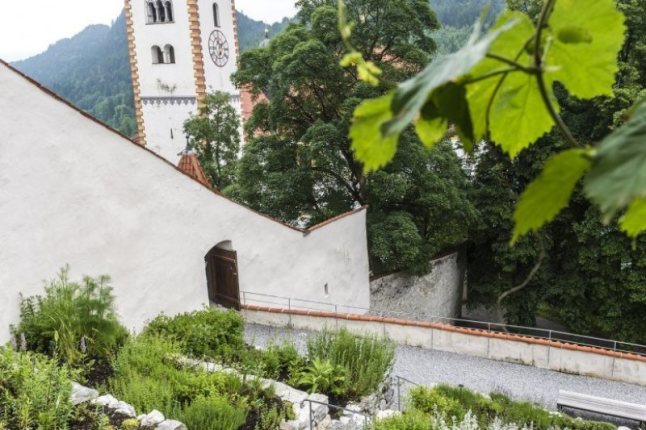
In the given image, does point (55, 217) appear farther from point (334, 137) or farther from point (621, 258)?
point (621, 258)

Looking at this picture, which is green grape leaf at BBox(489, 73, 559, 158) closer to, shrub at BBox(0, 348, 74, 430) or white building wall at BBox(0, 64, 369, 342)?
shrub at BBox(0, 348, 74, 430)

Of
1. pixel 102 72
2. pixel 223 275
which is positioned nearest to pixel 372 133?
pixel 223 275

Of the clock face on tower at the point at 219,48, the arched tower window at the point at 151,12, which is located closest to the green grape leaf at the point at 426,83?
the clock face on tower at the point at 219,48

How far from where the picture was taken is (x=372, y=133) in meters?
0.56

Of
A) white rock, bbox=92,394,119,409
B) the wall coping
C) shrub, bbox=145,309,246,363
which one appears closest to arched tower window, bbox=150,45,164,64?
the wall coping

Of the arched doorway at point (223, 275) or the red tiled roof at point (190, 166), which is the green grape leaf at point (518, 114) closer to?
the arched doorway at point (223, 275)

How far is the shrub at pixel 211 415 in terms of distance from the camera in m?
A: 4.11

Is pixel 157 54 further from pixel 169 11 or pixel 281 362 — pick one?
pixel 281 362

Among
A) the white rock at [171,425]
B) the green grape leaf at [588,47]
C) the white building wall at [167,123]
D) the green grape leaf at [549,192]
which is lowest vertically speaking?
the white rock at [171,425]

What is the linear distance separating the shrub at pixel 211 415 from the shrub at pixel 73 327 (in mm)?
1560

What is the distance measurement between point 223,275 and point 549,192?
8841 mm

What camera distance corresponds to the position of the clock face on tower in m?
20.5

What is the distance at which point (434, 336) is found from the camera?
26.8ft

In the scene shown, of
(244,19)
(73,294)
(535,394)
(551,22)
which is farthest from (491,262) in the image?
(244,19)
